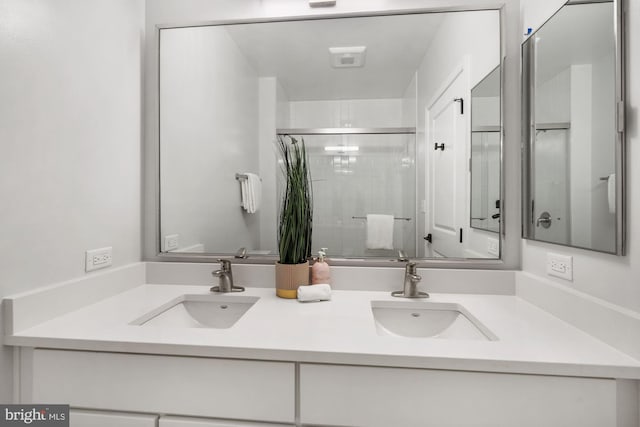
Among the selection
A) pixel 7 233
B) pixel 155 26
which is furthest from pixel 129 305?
pixel 155 26

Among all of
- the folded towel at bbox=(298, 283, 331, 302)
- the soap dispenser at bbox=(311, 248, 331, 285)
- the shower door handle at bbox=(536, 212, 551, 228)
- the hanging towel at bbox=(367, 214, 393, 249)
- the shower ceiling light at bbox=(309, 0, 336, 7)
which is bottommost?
the folded towel at bbox=(298, 283, 331, 302)

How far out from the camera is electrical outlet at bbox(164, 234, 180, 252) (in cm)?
152

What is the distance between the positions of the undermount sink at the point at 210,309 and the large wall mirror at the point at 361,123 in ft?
0.75

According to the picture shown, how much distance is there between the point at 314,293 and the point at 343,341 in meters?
0.36

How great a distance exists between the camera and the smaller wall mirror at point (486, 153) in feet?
4.33

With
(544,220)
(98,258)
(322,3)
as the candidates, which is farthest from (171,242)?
(544,220)

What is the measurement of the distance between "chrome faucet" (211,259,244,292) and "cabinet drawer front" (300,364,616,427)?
62 cm

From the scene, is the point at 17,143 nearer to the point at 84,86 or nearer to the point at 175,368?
the point at 84,86

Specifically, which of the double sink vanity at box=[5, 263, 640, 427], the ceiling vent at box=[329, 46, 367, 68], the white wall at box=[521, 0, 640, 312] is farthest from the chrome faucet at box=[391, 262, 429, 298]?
the ceiling vent at box=[329, 46, 367, 68]

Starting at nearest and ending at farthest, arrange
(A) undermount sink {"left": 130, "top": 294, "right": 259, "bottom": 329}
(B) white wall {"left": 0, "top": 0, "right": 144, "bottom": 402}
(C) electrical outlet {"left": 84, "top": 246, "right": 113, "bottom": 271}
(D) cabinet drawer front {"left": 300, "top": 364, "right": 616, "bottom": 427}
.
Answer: (D) cabinet drawer front {"left": 300, "top": 364, "right": 616, "bottom": 427}
(B) white wall {"left": 0, "top": 0, "right": 144, "bottom": 402}
(C) electrical outlet {"left": 84, "top": 246, "right": 113, "bottom": 271}
(A) undermount sink {"left": 130, "top": 294, "right": 259, "bottom": 329}

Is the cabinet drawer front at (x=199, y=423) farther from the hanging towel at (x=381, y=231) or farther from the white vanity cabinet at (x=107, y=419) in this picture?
the hanging towel at (x=381, y=231)

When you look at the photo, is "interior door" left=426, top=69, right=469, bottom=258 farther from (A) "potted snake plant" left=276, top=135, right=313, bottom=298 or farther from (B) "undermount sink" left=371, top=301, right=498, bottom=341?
(A) "potted snake plant" left=276, top=135, right=313, bottom=298

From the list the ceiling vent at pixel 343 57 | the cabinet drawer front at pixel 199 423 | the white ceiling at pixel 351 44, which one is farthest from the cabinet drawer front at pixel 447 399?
the ceiling vent at pixel 343 57

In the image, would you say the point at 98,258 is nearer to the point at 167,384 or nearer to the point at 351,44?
the point at 167,384
